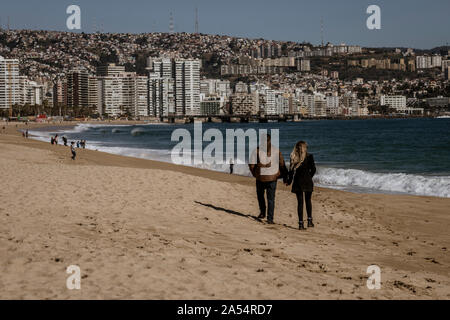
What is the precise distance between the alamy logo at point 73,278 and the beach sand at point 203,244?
6 cm

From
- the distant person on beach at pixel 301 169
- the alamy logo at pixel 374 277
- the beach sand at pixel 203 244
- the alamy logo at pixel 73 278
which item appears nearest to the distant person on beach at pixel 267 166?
the distant person on beach at pixel 301 169

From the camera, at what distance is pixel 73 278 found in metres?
5.43

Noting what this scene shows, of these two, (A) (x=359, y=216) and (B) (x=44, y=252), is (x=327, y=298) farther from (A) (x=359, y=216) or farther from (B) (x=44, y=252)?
(A) (x=359, y=216)

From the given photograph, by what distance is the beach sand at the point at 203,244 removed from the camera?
5461 millimetres

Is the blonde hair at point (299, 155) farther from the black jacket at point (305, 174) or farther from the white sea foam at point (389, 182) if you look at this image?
the white sea foam at point (389, 182)

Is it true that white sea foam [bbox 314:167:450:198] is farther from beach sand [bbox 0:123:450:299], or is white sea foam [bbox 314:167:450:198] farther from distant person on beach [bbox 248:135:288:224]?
distant person on beach [bbox 248:135:288:224]

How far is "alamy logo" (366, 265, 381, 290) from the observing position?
5863 millimetres

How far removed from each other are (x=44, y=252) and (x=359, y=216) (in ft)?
25.2

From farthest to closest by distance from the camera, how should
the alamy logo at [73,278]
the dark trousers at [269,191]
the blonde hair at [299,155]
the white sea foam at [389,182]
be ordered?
the white sea foam at [389,182] < the dark trousers at [269,191] < the blonde hair at [299,155] < the alamy logo at [73,278]

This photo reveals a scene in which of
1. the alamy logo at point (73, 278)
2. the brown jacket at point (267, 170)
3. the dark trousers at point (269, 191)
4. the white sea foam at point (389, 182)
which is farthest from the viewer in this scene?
the white sea foam at point (389, 182)

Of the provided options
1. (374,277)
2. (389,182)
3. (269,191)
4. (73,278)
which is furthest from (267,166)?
(389,182)

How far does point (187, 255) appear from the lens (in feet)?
22.3

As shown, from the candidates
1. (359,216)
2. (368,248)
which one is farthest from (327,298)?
(359,216)
